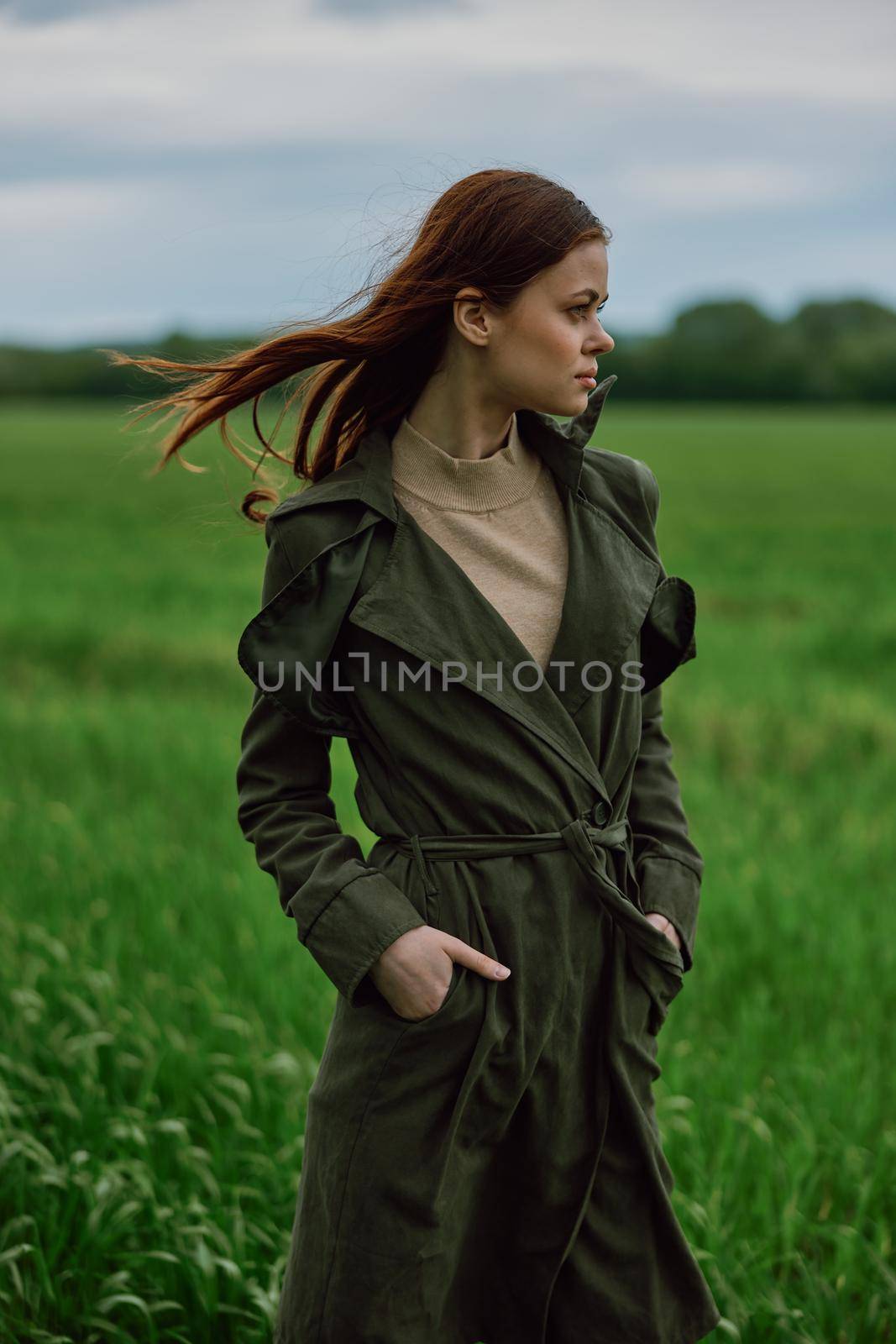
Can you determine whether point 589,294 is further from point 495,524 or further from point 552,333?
point 495,524

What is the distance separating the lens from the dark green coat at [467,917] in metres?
1.70

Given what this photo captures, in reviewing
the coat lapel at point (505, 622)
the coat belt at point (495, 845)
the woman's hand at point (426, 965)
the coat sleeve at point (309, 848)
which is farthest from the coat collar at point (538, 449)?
the woman's hand at point (426, 965)

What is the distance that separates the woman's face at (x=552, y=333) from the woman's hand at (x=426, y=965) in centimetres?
69

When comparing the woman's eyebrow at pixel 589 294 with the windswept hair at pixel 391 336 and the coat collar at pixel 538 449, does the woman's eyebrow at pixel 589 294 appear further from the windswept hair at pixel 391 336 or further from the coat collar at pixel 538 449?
the coat collar at pixel 538 449

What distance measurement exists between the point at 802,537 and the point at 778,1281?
42.3 ft

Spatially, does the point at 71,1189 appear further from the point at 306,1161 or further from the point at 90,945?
the point at 90,945

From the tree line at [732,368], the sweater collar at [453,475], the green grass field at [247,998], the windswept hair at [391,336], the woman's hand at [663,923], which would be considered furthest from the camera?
the tree line at [732,368]

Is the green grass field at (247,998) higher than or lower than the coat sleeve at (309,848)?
lower

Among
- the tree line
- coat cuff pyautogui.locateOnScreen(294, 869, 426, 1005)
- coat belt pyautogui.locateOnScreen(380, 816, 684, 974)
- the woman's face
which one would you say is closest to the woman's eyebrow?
the woman's face

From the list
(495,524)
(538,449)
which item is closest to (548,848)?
(495,524)

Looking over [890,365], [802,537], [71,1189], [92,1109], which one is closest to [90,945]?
[92,1109]

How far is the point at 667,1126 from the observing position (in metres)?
3.04

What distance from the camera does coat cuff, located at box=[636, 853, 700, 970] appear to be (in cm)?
188

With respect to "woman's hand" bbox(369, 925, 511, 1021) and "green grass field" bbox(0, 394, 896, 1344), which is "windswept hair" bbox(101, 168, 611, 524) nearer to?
"green grass field" bbox(0, 394, 896, 1344)
